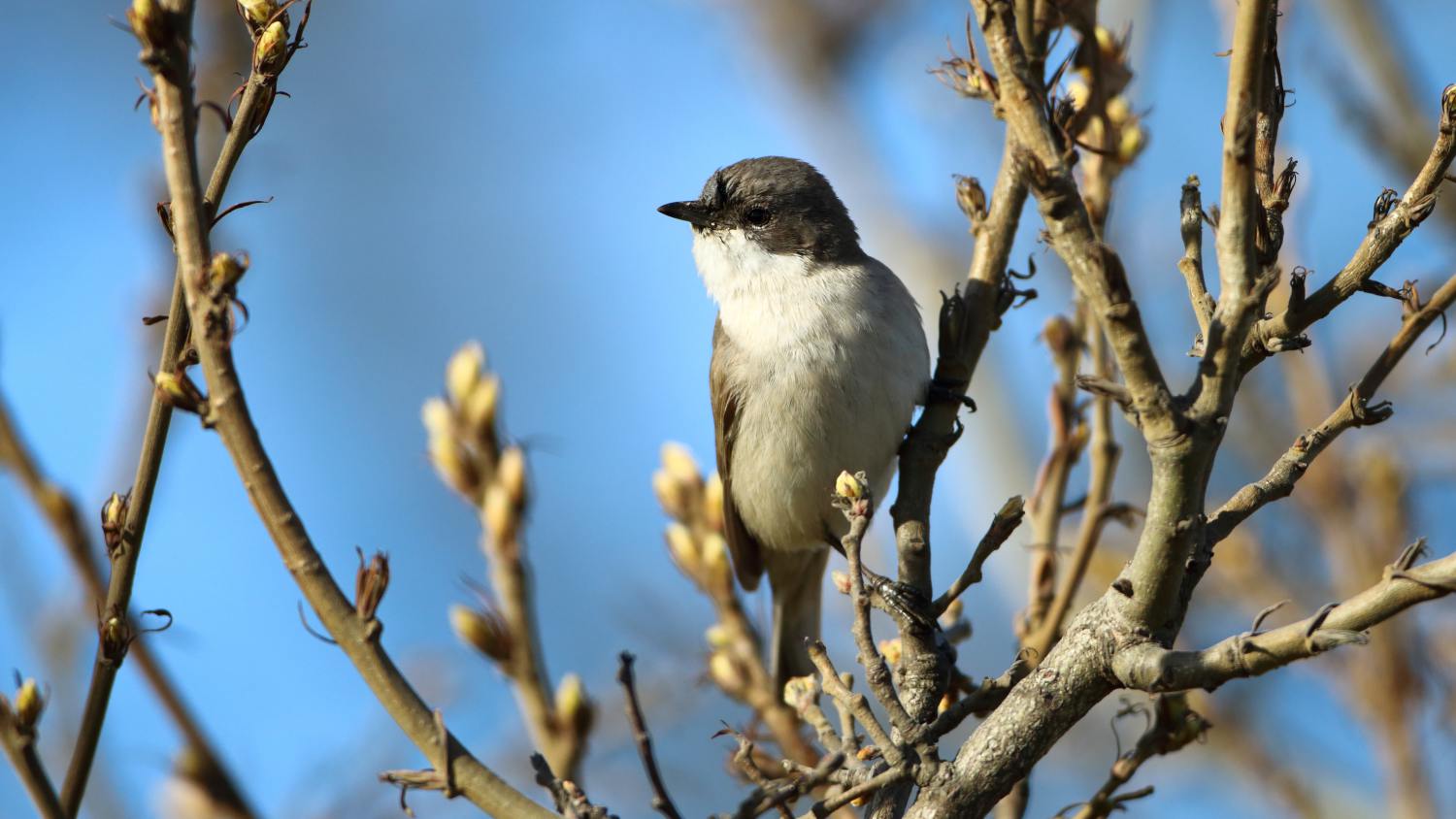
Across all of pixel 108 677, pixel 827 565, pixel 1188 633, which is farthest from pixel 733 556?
pixel 108 677

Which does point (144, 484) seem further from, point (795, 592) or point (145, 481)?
point (795, 592)

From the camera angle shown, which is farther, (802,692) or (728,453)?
(728,453)

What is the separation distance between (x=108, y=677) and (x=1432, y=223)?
4418 millimetres

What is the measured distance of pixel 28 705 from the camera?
190 cm

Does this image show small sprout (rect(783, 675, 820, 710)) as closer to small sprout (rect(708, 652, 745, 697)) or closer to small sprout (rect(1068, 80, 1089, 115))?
small sprout (rect(708, 652, 745, 697))

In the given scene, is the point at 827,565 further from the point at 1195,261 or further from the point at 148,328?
the point at 1195,261

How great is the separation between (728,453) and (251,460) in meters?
3.52

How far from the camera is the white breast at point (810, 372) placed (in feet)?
14.7

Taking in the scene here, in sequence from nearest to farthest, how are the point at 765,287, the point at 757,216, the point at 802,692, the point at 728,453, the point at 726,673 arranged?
1. the point at 802,692
2. the point at 726,673
3. the point at 765,287
4. the point at 757,216
5. the point at 728,453

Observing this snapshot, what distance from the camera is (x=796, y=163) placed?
523 cm

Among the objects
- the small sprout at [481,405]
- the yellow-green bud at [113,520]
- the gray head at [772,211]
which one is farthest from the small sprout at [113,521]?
the gray head at [772,211]

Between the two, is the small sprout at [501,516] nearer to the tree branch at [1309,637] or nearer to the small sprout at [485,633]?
the small sprout at [485,633]

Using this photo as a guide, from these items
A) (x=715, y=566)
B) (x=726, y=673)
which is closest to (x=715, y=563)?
(x=715, y=566)

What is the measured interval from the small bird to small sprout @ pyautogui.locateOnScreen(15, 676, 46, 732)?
298 cm
